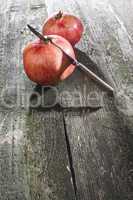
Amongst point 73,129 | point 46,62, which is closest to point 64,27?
point 46,62

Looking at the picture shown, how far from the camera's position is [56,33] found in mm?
1191

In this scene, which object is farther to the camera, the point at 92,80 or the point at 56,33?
the point at 56,33

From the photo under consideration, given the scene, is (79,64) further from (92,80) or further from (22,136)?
(22,136)

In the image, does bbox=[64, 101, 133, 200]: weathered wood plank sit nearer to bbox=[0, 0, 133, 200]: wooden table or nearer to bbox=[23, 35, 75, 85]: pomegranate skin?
bbox=[0, 0, 133, 200]: wooden table

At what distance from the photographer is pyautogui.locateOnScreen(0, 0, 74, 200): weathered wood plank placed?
2.63ft

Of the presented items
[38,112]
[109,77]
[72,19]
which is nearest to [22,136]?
[38,112]

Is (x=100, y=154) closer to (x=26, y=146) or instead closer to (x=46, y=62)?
(x=26, y=146)

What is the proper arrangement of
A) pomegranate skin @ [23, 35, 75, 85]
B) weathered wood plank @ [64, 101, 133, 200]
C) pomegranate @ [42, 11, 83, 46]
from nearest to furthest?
weathered wood plank @ [64, 101, 133, 200], pomegranate skin @ [23, 35, 75, 85], pomegranate @ [42, 11, 83, 46]

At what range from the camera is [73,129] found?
0.94m

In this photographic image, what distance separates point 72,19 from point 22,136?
1.43 feet

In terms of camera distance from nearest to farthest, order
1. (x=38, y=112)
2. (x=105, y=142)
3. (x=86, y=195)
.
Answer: (x=86, y=195)
(x=105, y=142)
(x=38, y=112)

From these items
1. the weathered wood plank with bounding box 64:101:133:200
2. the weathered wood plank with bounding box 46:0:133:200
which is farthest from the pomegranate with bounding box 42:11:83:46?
the weathered wood plank with bounding box 64:101:133:200

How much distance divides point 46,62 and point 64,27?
20 centimetres

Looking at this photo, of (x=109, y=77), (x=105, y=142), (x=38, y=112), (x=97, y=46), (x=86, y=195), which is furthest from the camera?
(x=97, y=46)
